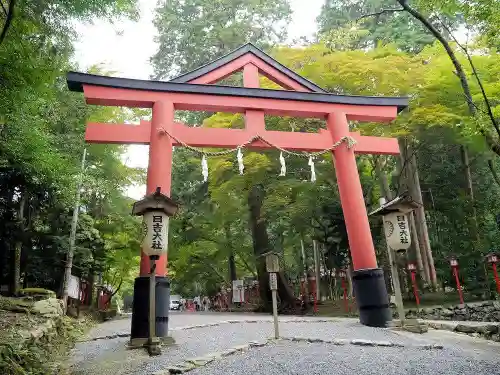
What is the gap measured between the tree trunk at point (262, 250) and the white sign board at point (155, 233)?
9.15m

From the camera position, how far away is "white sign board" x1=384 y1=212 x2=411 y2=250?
7254 millimetres

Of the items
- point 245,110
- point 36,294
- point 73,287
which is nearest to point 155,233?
point 245,110

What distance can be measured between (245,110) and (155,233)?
399 cm

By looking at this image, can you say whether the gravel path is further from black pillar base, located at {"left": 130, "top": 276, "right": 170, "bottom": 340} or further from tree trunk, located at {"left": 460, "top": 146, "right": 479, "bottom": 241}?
tree trunk, located at {"left": 460, "top": 146, "right": 479, "bottom": 241}

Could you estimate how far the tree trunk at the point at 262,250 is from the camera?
52.0ft

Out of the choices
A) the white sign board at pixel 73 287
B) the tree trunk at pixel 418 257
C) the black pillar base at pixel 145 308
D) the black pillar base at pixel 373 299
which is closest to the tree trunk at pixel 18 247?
the white sign board at pixel 73 287

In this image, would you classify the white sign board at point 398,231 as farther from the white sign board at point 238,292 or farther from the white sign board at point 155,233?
the white sign board at point 238,292

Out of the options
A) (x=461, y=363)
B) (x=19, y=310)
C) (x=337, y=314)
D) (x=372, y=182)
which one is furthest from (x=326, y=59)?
(x=19, y=310)

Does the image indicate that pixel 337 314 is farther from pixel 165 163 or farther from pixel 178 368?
pixel 178 368

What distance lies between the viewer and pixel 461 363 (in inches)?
186

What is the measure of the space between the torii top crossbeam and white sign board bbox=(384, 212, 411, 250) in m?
0.97

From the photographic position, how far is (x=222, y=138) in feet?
28.4

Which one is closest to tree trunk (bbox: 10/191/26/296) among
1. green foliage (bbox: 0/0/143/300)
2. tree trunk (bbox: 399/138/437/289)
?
green foliage (bbox: 0/0/143/300)

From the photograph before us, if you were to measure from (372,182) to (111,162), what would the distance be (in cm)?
1104
